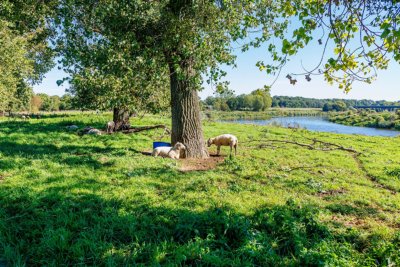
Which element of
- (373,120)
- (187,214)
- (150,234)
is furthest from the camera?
(373,120)

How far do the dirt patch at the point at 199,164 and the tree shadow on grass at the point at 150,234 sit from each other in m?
3.72

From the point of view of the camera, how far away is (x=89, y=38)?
1070 centimetres

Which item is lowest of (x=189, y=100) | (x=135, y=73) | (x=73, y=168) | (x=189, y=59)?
(x=73, y=168)

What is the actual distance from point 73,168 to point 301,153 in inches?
406

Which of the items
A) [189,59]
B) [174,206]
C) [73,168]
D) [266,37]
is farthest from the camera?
[266,37]

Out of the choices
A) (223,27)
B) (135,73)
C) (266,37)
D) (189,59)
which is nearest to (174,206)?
(135,73)

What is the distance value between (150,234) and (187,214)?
0.81 meters

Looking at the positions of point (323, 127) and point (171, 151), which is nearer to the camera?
point (171, 151)

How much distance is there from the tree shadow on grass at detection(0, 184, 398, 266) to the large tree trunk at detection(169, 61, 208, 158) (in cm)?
521

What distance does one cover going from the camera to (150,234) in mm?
4402

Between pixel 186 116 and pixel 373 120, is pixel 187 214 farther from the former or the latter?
pixel 373 120

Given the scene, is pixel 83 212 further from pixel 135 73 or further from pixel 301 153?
pixel 301 153

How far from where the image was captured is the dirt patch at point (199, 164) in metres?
9.21

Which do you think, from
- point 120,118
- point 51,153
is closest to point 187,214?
point 51,153
